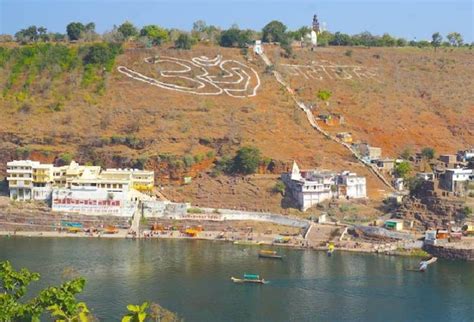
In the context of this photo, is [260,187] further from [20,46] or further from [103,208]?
[20,46]

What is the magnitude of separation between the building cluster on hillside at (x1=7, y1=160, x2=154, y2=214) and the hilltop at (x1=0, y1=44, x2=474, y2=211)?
218 centimetres

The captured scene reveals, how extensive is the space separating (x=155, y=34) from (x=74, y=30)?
7311 mm

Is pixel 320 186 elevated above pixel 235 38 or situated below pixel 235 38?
below

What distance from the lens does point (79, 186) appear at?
49.1 m

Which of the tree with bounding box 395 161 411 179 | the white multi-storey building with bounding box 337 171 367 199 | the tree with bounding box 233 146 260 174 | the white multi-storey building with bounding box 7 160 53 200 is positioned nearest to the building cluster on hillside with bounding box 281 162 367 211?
the white multi-storey building with bounding box 337 171 367 199

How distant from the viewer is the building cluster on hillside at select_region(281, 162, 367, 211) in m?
48.0

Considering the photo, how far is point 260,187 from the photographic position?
50.2 m

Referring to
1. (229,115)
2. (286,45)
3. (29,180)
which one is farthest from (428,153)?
(29,180)

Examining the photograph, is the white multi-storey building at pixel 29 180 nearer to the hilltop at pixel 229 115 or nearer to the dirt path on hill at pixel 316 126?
the hilltop at pixel 229 115

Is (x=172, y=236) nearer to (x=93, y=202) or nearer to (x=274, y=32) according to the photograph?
(x=93, y=202)

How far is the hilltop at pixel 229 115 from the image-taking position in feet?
174

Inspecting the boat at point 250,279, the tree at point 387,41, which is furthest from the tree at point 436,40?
the boat at point 250,279

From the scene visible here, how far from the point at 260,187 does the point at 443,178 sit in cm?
1079

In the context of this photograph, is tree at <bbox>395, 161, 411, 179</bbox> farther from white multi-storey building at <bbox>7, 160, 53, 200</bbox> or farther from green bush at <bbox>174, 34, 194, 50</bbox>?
green bush at <bbox>174, 34, 194, 50</bbox>
